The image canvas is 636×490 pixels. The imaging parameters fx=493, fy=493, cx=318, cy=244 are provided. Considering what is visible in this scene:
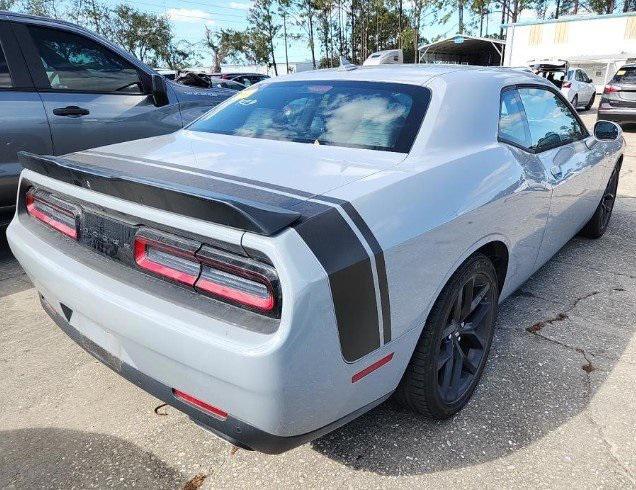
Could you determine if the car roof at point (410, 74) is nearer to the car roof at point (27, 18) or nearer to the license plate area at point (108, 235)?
the license plate area at point (108, 235)

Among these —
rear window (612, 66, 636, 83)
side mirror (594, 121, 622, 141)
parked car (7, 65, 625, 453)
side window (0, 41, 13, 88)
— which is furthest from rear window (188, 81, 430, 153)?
rear window (612, 66, 636, 83)

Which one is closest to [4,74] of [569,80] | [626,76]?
[626,76]

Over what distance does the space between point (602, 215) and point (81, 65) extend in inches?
184

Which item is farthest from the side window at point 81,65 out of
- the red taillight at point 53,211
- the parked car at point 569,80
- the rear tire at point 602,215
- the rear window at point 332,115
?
the parked car at point 569,80

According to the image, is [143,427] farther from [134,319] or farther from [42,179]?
[42,179]

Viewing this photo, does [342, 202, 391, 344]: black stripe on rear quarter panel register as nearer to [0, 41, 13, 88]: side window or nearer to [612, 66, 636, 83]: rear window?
[0, 41, 13, 88]: side window

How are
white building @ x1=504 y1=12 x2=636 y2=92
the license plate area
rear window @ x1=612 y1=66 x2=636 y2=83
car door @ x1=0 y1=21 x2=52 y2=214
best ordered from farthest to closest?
white building @ x1=504 y1=12 x2=636 y2=92 < rear window @ x1=612 y1=66 x2=636 y2=83 < car door @ x1=0 y1=21 x2=52 y2=214 < the license plate area

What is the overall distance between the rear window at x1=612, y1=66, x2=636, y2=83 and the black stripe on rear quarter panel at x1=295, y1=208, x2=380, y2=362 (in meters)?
13.0

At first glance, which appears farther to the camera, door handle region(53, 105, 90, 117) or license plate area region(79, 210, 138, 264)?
door handle region(53, 105, 90, 117)

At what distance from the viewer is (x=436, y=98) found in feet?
7.32

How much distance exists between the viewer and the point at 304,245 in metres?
1.35

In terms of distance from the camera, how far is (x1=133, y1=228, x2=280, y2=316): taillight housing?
4.54 feet

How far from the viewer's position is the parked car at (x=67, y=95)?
12.2 ft

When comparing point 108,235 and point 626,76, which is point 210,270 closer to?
point 108,235
